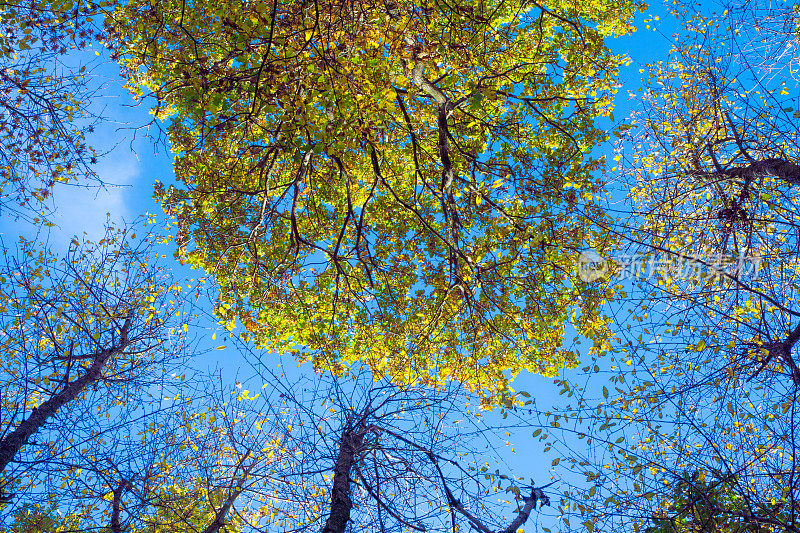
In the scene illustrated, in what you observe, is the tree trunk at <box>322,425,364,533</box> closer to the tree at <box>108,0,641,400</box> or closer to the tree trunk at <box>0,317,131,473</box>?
the tree at <box>108,0,641,400</box>

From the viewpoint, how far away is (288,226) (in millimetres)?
10664

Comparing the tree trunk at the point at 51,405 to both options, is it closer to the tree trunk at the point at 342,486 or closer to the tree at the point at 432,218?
the tree at the point at 432,218

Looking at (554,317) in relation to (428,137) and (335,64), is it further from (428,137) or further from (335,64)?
(335,64)

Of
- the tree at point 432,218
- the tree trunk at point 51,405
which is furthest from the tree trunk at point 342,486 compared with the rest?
the tree trunk at point 51,405

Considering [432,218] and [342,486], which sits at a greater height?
[432,218]

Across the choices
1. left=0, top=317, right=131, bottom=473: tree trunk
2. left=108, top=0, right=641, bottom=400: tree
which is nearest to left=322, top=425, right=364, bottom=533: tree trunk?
left=108, top=0, right=641, bottom=400: tree

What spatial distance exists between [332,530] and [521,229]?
682 centimetres

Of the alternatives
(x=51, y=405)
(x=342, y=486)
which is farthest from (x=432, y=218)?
(x=51, y=405)

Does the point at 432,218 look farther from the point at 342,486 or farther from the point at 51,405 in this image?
the point at 51,405

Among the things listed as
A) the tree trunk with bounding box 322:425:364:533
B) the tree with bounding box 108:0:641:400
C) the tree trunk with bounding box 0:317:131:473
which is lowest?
the tree trunk with bounding box 322:425:364:533

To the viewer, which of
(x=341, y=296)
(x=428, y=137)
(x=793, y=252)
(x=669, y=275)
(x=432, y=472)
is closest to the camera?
Answer: (x=432, y=472)

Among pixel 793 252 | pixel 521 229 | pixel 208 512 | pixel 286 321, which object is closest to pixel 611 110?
pixel 521 229

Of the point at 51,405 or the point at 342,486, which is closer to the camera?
the point at 342,486

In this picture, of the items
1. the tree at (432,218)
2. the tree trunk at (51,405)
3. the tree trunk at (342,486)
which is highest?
the tree at (432,218)
